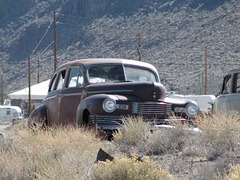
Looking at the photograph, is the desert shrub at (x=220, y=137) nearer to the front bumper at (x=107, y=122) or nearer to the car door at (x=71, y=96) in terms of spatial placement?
the front bumper at (x=107, y=122)

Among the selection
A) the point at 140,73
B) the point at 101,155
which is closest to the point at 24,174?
the point at 101,155

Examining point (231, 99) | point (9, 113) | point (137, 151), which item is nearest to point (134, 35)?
point (9, 113)

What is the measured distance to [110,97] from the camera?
721 centimetres

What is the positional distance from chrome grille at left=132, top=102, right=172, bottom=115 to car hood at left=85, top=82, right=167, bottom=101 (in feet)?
0.38

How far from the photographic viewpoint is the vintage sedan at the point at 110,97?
7258 millimetres

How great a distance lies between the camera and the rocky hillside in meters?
46.8

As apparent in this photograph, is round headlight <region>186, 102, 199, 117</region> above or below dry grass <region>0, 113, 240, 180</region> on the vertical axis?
above

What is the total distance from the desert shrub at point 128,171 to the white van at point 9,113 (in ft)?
92.9

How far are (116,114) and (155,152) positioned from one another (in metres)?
1.58

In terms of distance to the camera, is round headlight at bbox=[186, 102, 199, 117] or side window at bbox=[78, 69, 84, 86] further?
side window at bbox=[78, 69, 84, 86]

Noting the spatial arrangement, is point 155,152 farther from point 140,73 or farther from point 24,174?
point 140,73

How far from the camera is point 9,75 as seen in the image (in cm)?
6950

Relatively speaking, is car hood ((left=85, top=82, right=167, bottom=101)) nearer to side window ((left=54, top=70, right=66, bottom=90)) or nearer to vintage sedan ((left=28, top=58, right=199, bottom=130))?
vintage sedan ((left=28, top=58, right=199, bottom=130))

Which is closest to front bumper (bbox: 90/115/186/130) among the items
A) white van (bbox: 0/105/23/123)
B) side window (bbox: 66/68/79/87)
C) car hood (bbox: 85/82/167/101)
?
car hood (bbox: 85/82/167/101)
